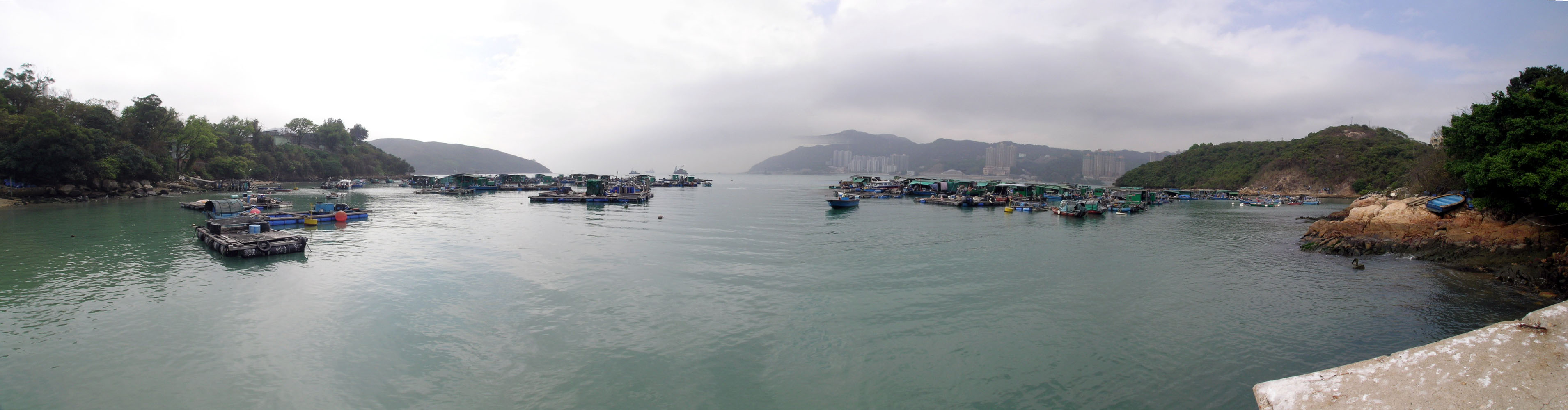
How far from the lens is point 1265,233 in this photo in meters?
26.5

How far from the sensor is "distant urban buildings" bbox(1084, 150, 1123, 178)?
16338cm

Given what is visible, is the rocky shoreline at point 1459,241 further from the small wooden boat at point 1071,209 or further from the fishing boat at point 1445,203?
the small wooden boat at point 1071,209

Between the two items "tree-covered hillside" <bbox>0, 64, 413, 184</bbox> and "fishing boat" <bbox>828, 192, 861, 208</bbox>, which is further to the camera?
"fishing boat" <bbox>828, 192, 861, 208</bbox>

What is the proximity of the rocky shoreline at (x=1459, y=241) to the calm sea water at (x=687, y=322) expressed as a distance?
0.77 metres

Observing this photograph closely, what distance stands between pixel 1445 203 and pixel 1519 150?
7.36 metres

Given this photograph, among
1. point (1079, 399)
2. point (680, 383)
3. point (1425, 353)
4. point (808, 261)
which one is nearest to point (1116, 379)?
point (1079, 399)

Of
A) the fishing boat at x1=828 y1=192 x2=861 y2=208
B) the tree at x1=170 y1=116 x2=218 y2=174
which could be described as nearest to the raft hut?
the fishing boat at x1=828 y1=192 x2=861 y2=208

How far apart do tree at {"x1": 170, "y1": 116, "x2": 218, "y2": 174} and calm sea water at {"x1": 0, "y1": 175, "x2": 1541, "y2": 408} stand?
3995cm

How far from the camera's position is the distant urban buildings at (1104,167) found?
163 metres

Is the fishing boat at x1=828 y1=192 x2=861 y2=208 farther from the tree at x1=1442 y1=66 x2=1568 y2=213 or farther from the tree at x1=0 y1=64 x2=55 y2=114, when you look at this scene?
the tree at x1=0 y1=64 x2=55 y2=114

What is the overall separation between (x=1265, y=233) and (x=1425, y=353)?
92.0 feet

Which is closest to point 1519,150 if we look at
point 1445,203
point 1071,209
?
point 1445,203

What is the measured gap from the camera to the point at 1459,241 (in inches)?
667

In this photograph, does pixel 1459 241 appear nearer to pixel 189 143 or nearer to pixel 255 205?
pixel 255 205
